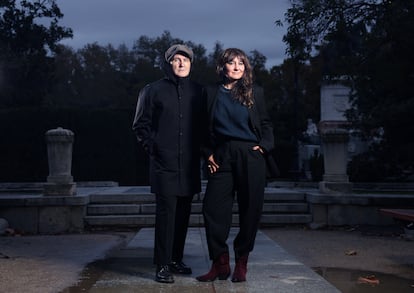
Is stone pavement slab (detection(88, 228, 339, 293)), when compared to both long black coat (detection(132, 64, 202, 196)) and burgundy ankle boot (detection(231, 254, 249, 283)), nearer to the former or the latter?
burgundy ankle boot (detection(231, 254, 249, 283))

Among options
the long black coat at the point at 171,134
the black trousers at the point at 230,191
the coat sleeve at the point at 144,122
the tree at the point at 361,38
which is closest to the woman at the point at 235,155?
the black trousers at the point at 230,191

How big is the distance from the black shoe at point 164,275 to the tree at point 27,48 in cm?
2573

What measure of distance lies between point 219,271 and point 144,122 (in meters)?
1.24

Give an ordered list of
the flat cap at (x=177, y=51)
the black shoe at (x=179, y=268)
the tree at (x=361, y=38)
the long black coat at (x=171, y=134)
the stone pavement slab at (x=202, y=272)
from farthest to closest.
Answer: the tree at (x=361, y=38) < the black shoe at (x=179, y=268) < the flat cap at (x=177, y=51) < the long black coat at (x=171, y=134) < the stone pavement slab at (x=202, y=272)

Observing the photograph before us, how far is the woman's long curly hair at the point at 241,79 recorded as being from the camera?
4.45 metres

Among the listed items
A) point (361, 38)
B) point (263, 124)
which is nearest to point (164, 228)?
point (263, 124)

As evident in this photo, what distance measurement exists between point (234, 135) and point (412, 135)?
11.8 m

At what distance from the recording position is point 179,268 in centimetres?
495

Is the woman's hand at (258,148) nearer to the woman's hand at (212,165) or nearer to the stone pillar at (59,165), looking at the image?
the woman's hand at (212,165)

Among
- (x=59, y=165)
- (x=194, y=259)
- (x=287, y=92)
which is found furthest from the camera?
(x=287, y=92)

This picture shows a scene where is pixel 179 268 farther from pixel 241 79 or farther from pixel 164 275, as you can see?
pixel 241 79

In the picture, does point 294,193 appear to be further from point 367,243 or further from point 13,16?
point 13,16

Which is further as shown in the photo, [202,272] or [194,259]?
[194,259]

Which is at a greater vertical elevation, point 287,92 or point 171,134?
point 287,92
